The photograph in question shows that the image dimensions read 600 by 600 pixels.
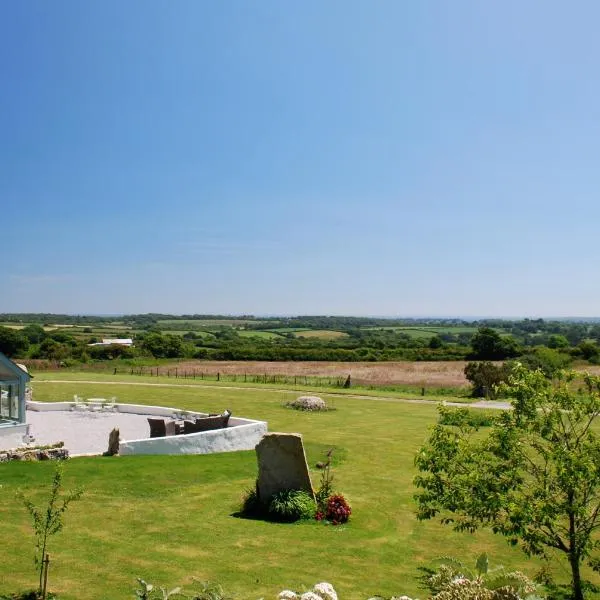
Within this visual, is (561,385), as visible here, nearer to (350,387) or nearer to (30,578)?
(30,578)

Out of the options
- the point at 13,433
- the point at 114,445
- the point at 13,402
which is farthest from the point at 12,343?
the point at 114,445

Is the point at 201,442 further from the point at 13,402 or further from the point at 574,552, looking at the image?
the point at 574,552

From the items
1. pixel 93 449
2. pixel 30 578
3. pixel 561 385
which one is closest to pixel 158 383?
pixel 93 449

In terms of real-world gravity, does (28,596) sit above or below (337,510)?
above

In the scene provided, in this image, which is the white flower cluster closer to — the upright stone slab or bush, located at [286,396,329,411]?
Answer: the upright stone slab

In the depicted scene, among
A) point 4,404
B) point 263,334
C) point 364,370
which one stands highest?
point 4,404

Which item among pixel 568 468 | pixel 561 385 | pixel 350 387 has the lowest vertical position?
pixel 350 387
